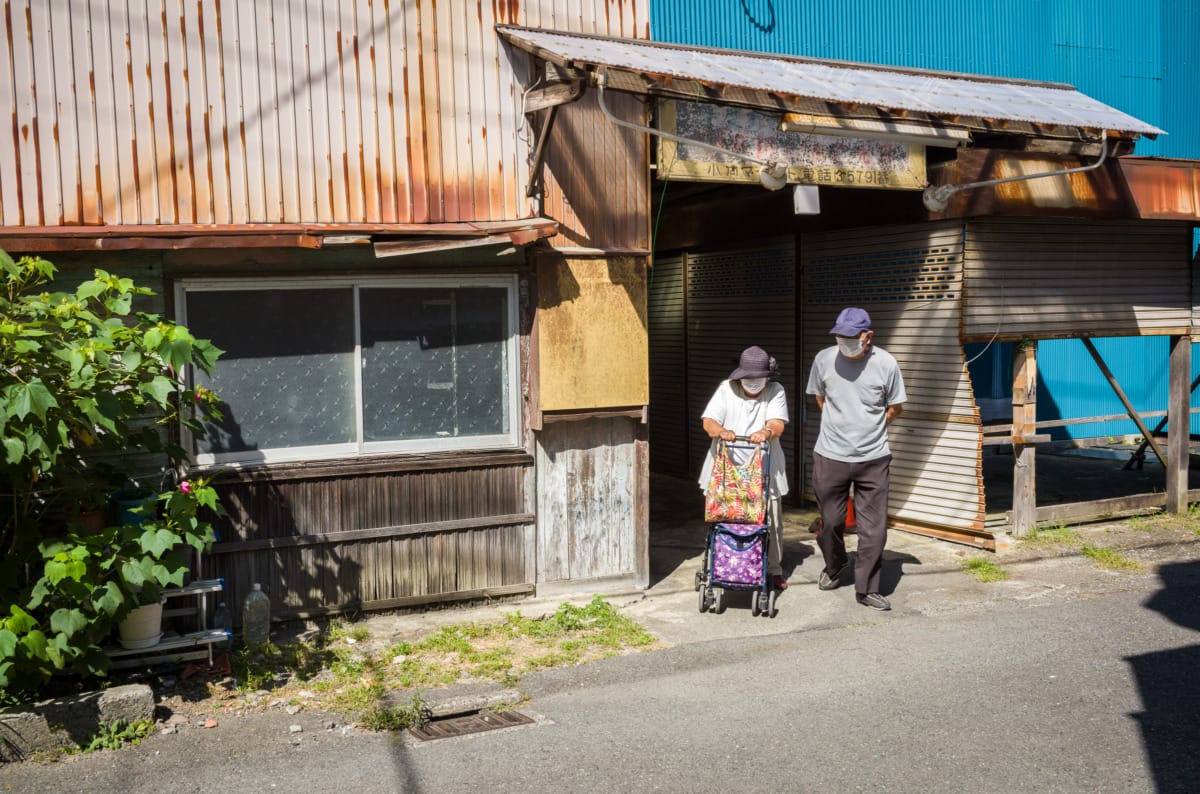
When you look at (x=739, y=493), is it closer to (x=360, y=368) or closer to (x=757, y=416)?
(x=757, y=416)

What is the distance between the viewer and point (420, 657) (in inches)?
281

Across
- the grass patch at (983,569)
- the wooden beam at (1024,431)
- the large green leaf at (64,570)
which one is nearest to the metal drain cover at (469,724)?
the large green leaf at (64,570)

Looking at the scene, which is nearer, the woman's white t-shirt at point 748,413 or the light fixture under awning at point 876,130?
the light fixture under awning at point 876,130

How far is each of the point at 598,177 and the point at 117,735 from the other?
16.4ft

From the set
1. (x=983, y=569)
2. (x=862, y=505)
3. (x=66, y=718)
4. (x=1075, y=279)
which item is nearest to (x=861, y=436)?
(x=862, y=505)

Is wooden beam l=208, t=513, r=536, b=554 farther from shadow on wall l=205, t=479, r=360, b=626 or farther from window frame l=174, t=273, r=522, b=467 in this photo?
window frame l=174, t=273, r=522, b=467

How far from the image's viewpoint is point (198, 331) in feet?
24.1

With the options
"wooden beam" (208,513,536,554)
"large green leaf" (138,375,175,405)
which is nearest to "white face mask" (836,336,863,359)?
"wooden beam" (208,513,536,554)

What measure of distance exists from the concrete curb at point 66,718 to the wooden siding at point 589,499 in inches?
129

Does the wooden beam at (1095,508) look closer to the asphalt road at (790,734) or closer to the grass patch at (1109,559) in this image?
the grass patch at (1109,559)

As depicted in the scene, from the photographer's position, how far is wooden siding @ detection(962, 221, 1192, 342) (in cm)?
1000

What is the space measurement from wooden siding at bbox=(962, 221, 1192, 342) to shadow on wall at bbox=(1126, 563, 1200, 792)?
309 cm

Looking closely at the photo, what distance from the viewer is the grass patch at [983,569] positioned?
916 cm

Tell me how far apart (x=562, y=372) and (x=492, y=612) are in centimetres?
187
